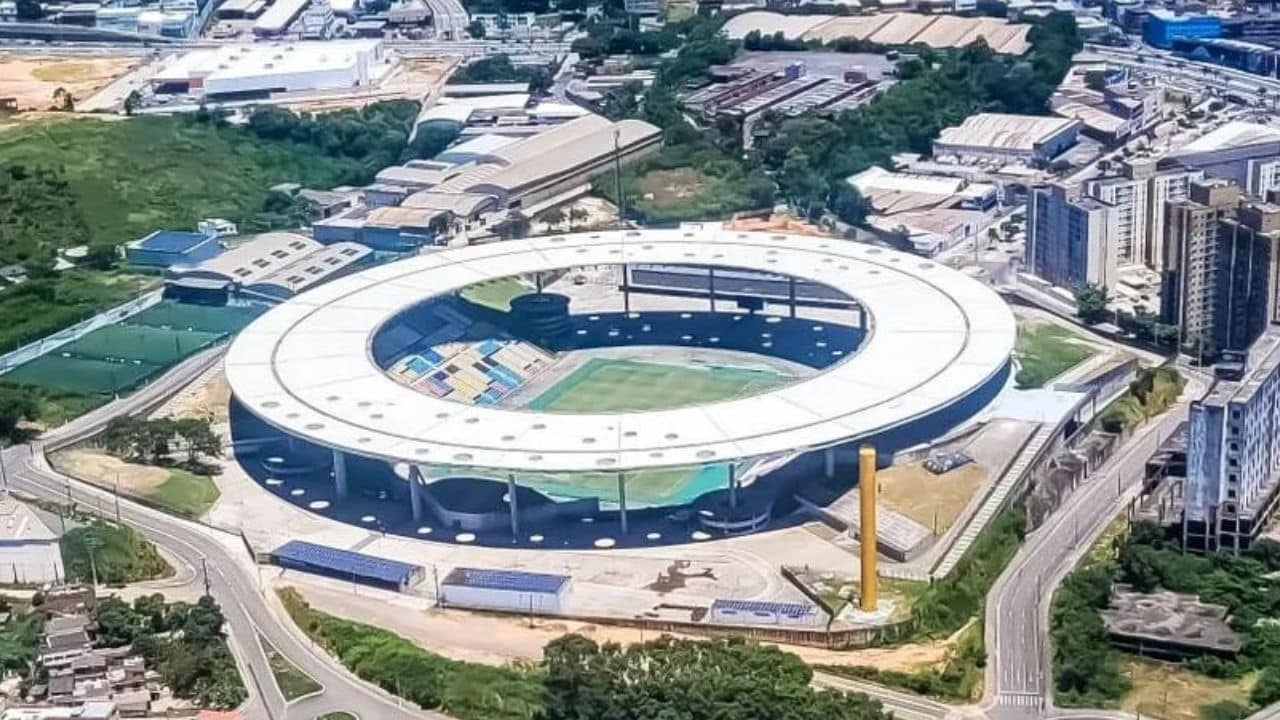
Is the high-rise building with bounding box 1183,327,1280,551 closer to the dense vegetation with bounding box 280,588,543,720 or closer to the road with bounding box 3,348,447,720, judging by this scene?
the dense vegetation with bounding box 280,588,543,720

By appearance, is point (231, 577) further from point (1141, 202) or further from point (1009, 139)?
point (1009, 139)

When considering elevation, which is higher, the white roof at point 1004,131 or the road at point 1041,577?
the white roof at point 1004,131

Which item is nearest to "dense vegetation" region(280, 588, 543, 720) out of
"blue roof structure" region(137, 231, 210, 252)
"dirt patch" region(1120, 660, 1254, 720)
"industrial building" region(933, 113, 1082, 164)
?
"dirt patch" region(1120, 660, 1254, 720)

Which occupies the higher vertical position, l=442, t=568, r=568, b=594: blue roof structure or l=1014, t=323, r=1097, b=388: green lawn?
l=1014, t=323, r=1097, b=388: green lawn

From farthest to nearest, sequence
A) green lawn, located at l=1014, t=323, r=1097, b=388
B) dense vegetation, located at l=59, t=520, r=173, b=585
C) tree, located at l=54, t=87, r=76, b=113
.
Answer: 1. tree, located at l=54, t=87, r=76, b=113
2. green lawn, located at l=1014, t=323, r=1097, b=388
3. dense vegetation, located at l=59, t=520, r=173, b=585

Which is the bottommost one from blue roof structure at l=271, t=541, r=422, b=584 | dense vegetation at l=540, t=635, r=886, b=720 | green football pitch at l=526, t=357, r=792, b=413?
blue roof structure at l=271, t=541, r=422, b=584

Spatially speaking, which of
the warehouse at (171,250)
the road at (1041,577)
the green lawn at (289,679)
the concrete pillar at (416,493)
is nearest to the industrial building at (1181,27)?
the road at (1041,577)

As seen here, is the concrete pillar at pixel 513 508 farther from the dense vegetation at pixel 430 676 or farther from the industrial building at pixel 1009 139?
the industrial building at pixel 1009 139

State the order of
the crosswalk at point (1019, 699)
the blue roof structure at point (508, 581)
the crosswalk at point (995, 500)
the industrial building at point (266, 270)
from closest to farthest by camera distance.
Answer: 1. the crosswalk at point (1019, 699)
2. the blue roof structure at point (508, 581)
3. the crosswalk at point (995, 500)
4. the industrial building at point (266, 270)
